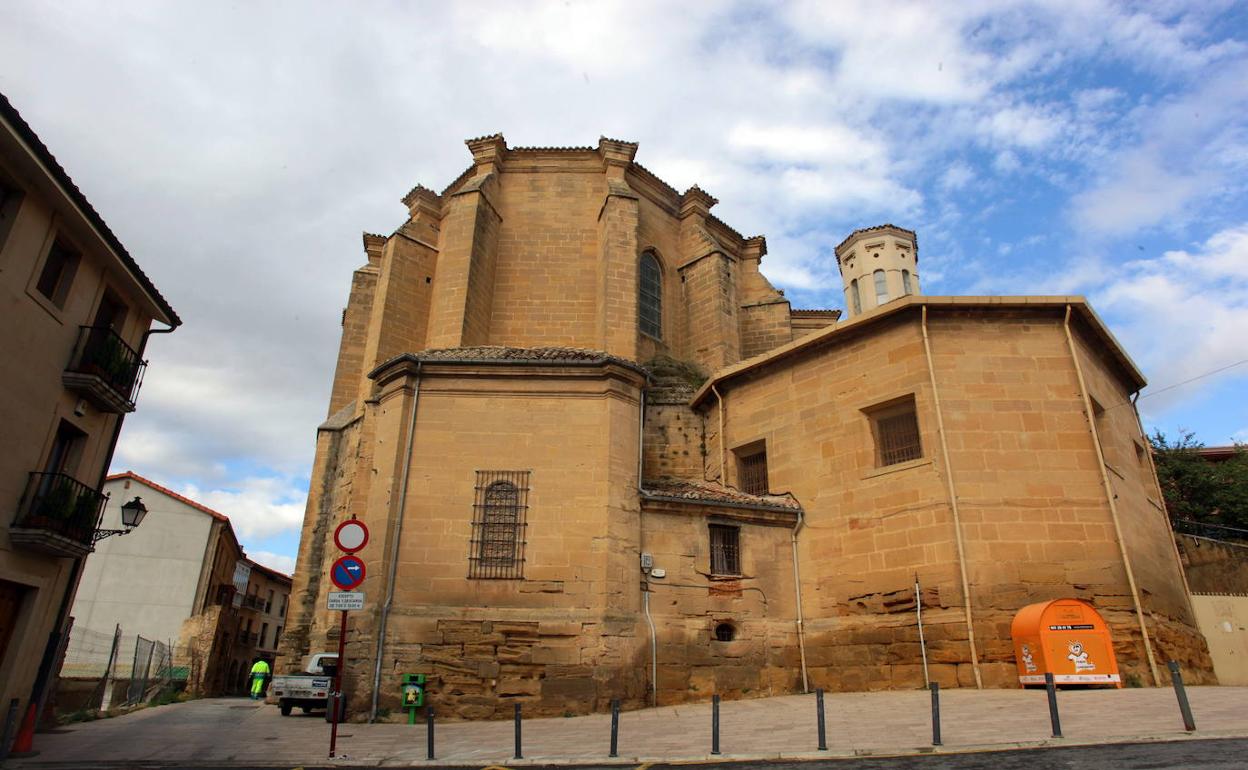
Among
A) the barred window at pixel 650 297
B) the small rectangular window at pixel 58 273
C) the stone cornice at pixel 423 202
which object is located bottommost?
the small rectangular window at pixel 58 273

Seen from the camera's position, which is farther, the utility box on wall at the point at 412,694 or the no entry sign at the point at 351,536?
the utility box on wall at the point at 412,694

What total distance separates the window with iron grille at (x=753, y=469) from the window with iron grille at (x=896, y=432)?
7.96 feet

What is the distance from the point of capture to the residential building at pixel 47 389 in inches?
341

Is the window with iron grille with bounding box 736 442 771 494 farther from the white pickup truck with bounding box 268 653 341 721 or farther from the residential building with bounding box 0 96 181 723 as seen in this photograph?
the residential building with bounding box 0 96 181 723

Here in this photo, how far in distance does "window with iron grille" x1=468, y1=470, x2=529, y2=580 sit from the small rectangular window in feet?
20.0

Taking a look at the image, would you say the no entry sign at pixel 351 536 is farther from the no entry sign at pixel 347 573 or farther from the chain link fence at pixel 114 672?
the chain link fence at pixel 114 672

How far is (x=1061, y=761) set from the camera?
5672 mm

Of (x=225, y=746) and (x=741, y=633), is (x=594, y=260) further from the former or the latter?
(x=225, y=746)

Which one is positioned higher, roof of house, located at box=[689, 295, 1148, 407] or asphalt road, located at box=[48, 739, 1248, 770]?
roof of house, located at box=[689, 295, 1148, 407]

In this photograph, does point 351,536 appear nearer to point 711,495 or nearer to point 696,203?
point 711,495

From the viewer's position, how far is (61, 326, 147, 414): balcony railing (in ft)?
32.3

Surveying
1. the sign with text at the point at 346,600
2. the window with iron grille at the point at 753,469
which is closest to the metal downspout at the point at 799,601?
the window with iron grille at the point at 753,469

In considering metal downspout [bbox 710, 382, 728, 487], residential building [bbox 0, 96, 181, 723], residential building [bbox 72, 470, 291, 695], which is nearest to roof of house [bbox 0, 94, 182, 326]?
residential building [bbox 0, 96, 181, 723]

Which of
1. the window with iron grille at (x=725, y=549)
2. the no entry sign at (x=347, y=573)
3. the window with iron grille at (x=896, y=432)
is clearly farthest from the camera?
the window with iron grille at (x=896, y=432)
